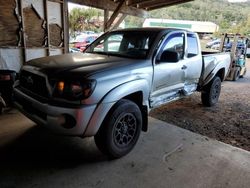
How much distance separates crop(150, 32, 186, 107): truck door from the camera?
3182mm

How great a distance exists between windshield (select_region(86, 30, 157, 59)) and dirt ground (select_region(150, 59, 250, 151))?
5.27 feet

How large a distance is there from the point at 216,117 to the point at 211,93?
71cm

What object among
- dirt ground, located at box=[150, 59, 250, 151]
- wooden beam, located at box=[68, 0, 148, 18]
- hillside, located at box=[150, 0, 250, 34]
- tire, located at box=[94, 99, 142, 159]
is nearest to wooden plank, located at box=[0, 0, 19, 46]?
wooden beam, located at box=[68, 0, 148, 18]

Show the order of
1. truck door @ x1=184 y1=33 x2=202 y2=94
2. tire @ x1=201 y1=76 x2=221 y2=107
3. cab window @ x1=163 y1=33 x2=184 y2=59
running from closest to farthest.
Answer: cab window @ x1=163 y1=33 x2=184 y2=59 < truck door @ x1=184 y1=33 x2=202 y2=94 < tire @ x1=201 y1=76 x2=221 y2=107

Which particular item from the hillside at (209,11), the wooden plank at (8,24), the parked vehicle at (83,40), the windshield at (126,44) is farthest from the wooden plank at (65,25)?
the hillside at (209,11)

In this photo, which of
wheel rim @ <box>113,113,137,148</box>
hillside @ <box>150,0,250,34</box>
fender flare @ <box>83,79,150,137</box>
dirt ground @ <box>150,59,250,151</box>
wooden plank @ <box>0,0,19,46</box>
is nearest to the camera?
fender flare @ <box>83,79,150,137</box>

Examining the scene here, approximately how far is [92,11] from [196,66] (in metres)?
11.9

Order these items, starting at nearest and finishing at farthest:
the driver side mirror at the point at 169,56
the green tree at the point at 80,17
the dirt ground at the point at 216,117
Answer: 1. the driver side mirror at the point at 169,56
2. the dirt ground at the point at 216,117
3. the green tree at the point at 80,17

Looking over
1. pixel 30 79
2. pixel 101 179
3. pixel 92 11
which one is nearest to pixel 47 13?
pixel 30 79

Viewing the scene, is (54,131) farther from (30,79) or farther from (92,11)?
(92,11)

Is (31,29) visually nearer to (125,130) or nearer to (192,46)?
(192,46)

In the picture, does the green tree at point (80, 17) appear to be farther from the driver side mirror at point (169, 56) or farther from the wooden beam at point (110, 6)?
the driver side mirror at point (169, 56)

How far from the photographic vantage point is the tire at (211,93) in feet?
16.1

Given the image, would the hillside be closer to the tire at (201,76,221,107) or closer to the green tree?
the green tree
